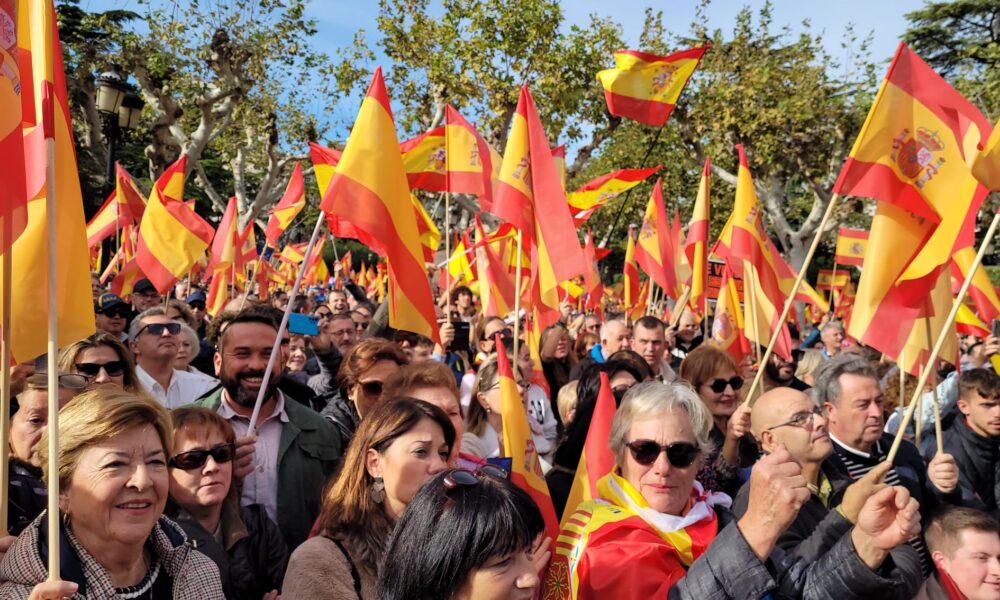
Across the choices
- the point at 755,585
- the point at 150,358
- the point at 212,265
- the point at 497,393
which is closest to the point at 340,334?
the point at 150,358

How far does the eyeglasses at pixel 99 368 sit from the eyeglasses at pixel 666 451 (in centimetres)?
245

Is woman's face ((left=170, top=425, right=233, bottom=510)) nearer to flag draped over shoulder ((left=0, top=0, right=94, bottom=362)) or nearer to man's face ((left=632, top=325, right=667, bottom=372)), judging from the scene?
flag draped over shoulder ((left=0, top=0, right=94, bottom=362))

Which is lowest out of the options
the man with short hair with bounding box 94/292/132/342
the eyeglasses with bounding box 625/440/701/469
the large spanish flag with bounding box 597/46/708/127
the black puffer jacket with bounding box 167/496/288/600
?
the black puffer jacket with bounding box 167/496/288/600


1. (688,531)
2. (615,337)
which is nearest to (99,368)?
(688,531)

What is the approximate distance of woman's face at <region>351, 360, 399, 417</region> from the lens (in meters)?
4.15

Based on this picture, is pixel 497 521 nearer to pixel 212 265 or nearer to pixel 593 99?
pixel 212 265

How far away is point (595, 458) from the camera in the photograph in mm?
3381

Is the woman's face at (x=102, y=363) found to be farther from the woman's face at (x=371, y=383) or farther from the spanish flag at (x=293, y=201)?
the spanish flag at (x=293, y=201)

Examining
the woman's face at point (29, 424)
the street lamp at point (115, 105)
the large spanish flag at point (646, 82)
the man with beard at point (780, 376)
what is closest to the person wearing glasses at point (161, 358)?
the woman's face at point (29, 424)

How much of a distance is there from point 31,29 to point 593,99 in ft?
63.1

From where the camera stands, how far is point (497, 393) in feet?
14.6

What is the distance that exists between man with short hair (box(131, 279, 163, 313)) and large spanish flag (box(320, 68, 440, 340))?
15.2 feet

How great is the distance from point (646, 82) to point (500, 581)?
5894 mm

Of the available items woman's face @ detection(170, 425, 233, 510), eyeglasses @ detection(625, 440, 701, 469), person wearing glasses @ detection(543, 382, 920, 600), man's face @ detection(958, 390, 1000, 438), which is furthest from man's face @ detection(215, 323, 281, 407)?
man's face @ detection(958, 390, 1000, 438)
